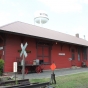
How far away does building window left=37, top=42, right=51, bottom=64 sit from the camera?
15.7 metres

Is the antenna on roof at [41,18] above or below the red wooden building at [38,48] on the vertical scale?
above

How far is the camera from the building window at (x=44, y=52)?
1573cm

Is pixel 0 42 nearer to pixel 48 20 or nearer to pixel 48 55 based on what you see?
pixel 48 55

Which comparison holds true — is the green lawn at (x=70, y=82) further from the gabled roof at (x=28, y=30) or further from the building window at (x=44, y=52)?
the building window at (x=44, y=52)

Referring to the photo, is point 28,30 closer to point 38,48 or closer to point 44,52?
point 38,48

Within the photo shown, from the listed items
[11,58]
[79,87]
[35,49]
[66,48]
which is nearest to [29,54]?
[35,49]

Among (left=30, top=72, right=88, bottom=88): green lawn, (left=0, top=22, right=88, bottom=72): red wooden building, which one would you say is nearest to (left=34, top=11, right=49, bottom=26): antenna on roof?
(left=0, top=22, right=88, bottom=72): red wooden building

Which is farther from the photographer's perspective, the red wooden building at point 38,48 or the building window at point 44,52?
the building window at point 44,52

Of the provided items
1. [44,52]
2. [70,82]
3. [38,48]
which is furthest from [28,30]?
[70,82]

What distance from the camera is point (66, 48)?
18.8 meters

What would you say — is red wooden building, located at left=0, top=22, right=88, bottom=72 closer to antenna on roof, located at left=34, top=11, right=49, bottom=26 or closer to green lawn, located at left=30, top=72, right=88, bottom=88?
green lawn, located at left=30, top=72, right=88, bottom=88

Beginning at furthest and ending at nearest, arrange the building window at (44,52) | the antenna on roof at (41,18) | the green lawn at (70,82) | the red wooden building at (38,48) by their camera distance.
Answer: the antenna on roof at (41,18), the building window at (44,52), the red wooden building at (38,48), the green lawn at (70,82)

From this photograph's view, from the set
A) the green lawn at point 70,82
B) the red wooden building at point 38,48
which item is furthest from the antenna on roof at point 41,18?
the green lawn at point 70,82

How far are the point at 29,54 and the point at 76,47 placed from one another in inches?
334
